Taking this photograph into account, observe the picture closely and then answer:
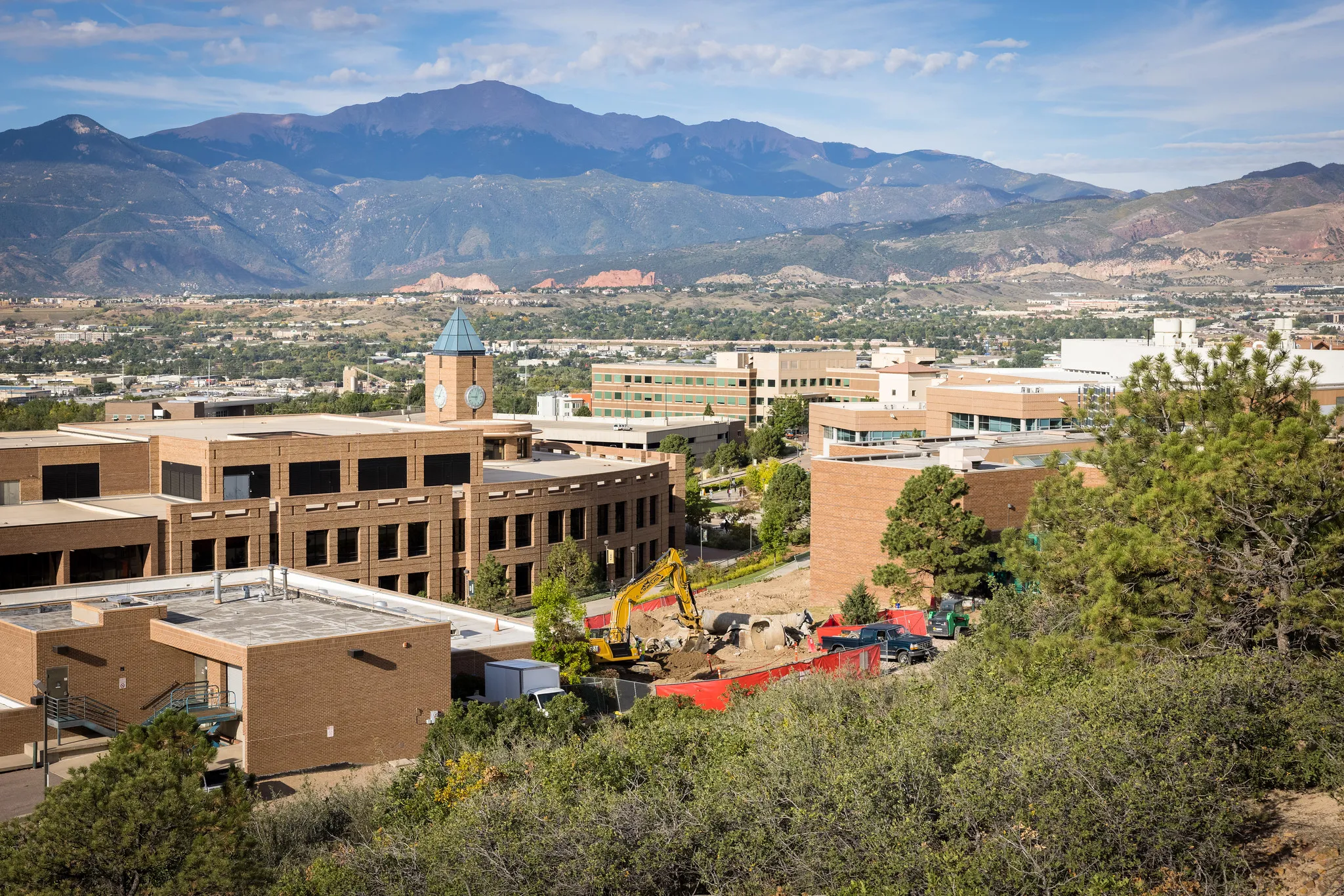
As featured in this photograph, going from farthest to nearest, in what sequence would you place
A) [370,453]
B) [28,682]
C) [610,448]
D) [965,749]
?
[610,448], [370,453], [28,682], [965,749]

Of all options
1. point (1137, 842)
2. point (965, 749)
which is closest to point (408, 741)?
point (965, 749)

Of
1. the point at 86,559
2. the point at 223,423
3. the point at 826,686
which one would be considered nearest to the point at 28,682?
the point at 86,559

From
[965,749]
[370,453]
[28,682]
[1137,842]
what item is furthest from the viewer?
[370,453]

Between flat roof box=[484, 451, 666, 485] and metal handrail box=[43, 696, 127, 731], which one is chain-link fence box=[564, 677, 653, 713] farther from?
A: flat roof box=[484, 451, 666, 485]

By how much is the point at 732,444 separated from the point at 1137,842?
109239 millimetres

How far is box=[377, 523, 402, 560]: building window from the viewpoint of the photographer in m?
63.7

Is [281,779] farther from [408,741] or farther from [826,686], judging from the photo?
[826,686]

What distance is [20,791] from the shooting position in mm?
34688

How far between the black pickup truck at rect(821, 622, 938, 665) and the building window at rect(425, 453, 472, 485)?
21.2 metres

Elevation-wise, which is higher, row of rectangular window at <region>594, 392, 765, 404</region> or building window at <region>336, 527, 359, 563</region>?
row of rectangular window at <region>594, 392, 765, 404</region>

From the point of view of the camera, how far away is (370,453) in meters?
63.5

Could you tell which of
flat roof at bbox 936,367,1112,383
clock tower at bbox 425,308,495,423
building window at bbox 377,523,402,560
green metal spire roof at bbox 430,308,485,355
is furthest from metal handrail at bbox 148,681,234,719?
flat roof at bbox 936,367,1112,383

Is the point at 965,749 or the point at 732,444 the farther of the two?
the point at 732,444

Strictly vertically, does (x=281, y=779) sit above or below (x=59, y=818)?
below
